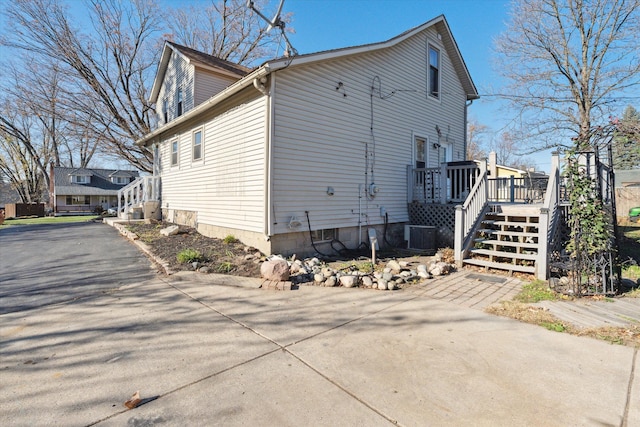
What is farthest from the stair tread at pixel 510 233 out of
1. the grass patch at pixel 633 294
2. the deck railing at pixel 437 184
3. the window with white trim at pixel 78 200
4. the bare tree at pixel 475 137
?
the window with white trim at pixel 78 200

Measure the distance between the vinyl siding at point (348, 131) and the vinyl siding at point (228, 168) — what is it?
0.55 meters

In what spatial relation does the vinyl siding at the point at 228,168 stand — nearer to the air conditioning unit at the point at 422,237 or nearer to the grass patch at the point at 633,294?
the air conditioning unit at the point at 422,237

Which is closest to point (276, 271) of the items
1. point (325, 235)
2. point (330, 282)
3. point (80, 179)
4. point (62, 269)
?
point (330, 282)

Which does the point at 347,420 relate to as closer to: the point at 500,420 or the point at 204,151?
the point at 500,420

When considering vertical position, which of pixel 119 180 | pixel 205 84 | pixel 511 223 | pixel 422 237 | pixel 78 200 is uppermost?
pixel 205 84

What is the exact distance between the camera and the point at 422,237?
29.5ft

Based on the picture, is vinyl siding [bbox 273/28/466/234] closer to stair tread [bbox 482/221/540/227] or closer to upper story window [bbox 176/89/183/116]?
stair tread [bbox 482/221/540/227]

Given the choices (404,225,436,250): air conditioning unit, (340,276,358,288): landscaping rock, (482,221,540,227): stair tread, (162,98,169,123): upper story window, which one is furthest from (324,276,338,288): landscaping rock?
(162,98,169,123): upper story window

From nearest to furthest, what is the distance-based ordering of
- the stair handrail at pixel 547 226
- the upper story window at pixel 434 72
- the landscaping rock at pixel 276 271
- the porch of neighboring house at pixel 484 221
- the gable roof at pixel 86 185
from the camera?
1. the landscaping rock at pixel 276 271
2. the stair handrail at pixel 547 226
3. the porch of neighboring house at pixel 484 221
4. the upper story window at pixel 434 72
5. the gable roof at pixel 86 185

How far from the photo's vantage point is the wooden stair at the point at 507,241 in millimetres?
6502

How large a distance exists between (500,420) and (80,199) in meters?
47.4

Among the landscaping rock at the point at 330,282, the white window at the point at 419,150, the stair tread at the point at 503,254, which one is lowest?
the landscaping rock at the point at 330,282

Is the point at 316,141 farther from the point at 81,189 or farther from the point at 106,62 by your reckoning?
the point at 81,189

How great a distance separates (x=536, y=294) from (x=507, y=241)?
2.70 m
